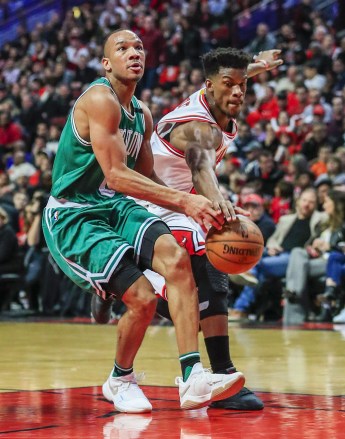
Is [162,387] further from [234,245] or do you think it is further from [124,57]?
[124,57]

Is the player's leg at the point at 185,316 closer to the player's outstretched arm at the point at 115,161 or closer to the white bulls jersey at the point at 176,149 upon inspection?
the player's outstretched arm at the point at 115,161

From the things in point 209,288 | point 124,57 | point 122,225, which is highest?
point 124,57

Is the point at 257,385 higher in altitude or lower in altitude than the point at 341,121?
lower

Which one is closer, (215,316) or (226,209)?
(226,209)

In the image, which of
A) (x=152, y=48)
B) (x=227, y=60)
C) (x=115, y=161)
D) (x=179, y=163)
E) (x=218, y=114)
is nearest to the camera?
(x=115, y=161)

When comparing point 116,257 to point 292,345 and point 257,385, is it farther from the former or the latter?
point 292,345

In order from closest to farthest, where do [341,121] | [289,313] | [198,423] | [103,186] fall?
[198,423]
[103,186]
[289,313]
[341,121]

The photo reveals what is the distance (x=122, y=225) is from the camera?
5.12 meters

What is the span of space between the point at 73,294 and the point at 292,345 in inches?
196

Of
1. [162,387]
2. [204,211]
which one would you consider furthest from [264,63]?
[162,387]

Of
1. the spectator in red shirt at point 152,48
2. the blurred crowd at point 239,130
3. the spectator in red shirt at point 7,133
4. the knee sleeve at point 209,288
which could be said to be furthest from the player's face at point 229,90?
the spectator in red shirt at point 7,133

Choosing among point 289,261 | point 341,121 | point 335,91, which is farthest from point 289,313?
point 335,91

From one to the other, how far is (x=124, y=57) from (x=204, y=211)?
39.3 inches

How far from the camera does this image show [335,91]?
15000mm
